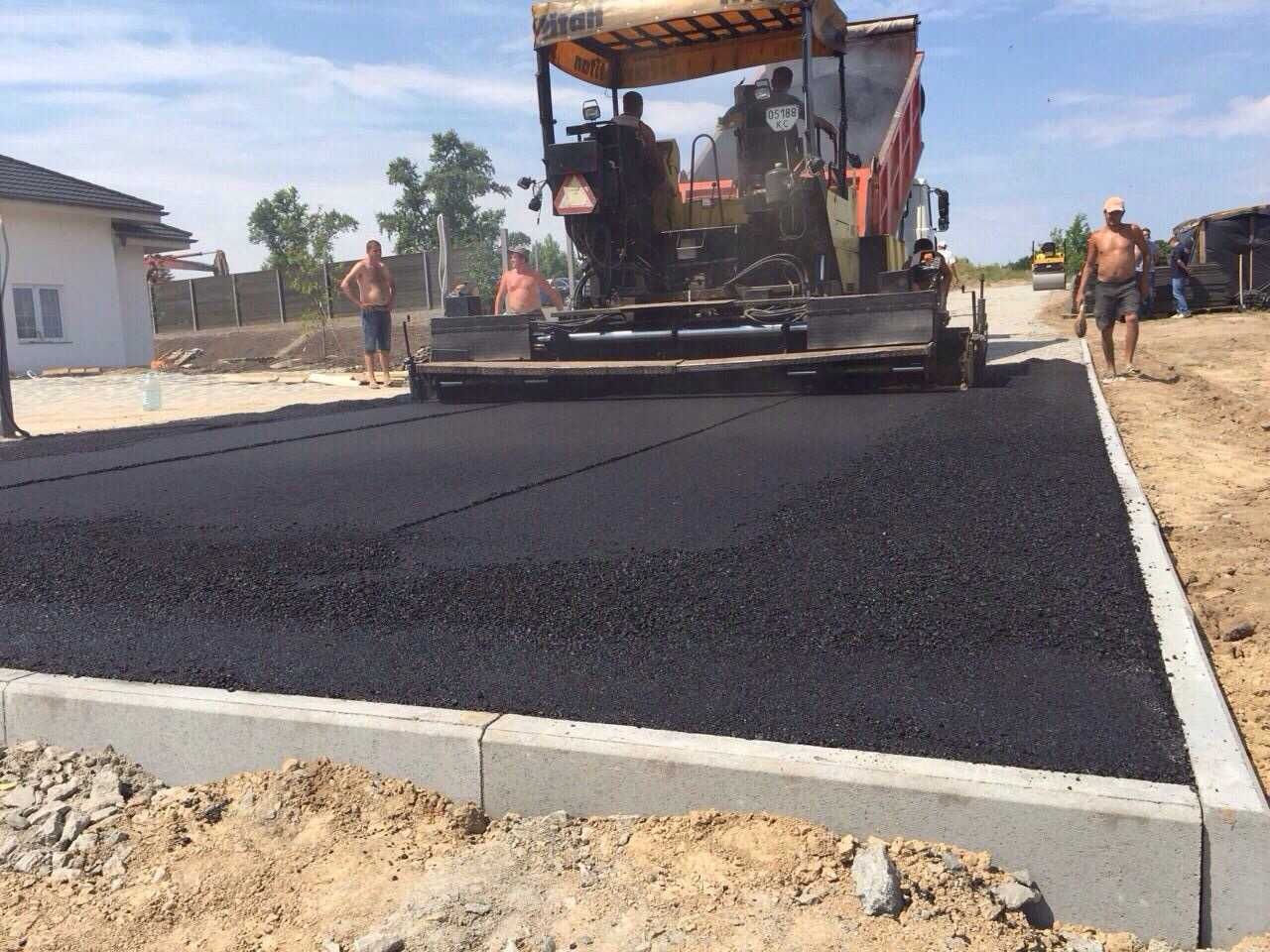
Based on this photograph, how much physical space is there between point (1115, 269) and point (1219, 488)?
4631 mm

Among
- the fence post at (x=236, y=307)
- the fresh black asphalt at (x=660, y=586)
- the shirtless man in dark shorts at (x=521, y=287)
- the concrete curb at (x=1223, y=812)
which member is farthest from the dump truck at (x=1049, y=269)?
the concrete curb at (x=1223, y=812)

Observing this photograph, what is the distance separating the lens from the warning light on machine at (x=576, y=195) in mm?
8398

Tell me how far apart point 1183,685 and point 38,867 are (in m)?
2.55

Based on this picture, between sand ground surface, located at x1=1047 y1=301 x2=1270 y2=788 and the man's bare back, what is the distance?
7.93 meters

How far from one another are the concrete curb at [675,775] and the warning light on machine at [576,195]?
6.30m

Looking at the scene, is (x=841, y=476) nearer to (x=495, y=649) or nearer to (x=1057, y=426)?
(x=1057, y=426)

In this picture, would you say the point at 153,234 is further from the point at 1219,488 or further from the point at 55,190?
the point at 1219,488

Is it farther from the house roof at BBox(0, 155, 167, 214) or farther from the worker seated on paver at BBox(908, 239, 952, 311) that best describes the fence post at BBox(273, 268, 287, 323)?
the worker seated on paver at BBox(908, 239, 952, 311)

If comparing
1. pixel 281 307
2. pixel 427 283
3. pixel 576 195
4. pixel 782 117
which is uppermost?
pixel 782 117

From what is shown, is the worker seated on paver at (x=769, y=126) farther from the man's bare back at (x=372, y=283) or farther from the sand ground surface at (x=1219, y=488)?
the man's bare back at (x=372, y=283)

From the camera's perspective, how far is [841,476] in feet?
15.5

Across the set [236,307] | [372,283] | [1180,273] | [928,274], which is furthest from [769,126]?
[236,307]

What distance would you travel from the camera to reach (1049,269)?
34281 mm

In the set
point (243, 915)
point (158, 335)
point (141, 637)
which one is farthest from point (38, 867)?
point (158, 335)
